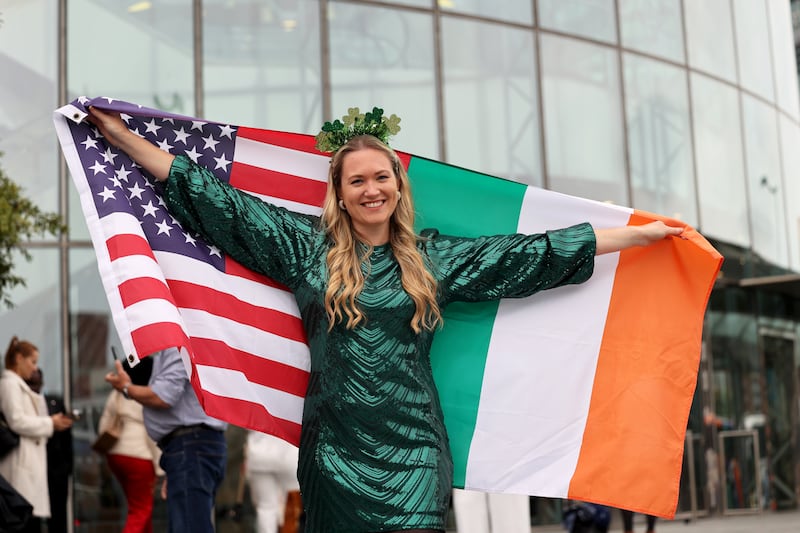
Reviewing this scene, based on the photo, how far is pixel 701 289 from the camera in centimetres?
490

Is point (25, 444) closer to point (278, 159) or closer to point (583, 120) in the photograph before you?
point (278, 159)

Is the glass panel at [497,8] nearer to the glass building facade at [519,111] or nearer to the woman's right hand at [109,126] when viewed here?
the glass building facade at [519,111]

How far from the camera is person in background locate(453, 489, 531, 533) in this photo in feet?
25.7

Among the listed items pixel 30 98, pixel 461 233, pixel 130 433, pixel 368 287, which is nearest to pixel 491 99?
Answer: pixel 30 98

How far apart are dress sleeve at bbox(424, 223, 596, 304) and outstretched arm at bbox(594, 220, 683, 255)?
6 cm

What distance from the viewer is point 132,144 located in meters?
4.44

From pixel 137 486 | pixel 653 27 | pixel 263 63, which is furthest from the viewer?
pixel 653 27

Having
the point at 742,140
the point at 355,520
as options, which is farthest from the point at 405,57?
the point at 355,520

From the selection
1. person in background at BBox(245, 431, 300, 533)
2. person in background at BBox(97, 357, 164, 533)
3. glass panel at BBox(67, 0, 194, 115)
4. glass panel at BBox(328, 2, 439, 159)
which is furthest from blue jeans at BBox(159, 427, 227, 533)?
glass panel at BBox(328, 2, 439, 159)

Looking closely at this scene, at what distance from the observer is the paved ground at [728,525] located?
13664 millimetres

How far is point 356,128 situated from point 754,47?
1767 cm

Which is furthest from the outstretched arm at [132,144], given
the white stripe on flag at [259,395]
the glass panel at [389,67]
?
the glass panel at [389,67]

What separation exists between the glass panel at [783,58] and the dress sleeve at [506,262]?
18069mm

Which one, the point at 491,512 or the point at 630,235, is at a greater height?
the point at 630,235
